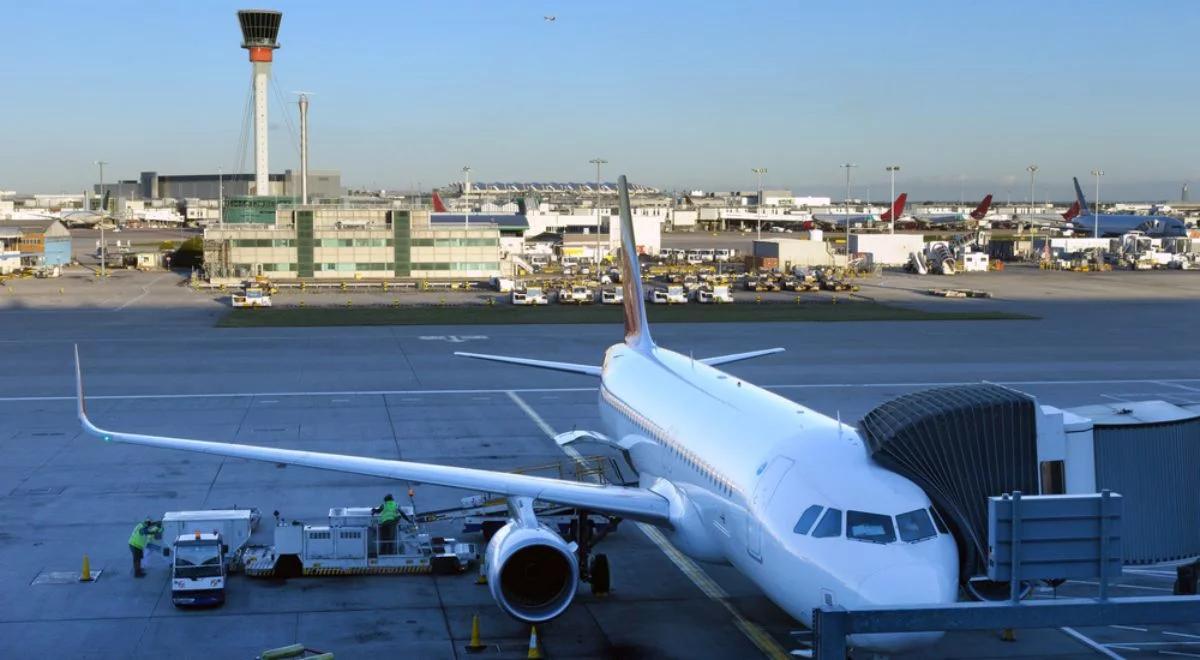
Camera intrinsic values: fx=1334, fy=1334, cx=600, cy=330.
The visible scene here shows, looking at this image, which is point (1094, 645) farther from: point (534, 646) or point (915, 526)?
point (534, 646)

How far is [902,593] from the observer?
1888cm

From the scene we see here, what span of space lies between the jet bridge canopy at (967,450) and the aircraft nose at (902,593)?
5.08 feet

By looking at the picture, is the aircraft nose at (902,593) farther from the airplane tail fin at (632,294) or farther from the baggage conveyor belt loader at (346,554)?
the airplane tail fin at (632,294)

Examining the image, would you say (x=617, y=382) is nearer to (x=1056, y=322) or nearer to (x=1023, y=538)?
(x=1023, y=538)

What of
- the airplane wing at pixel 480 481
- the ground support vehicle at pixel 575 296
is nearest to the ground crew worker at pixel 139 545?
the airplane wing at pixel 480 481

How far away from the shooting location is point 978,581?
66.7 ft

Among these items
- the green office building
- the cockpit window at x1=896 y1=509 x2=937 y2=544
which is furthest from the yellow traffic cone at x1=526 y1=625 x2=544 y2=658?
the green office building

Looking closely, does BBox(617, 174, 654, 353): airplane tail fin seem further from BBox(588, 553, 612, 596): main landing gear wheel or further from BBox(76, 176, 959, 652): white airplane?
BBox(588, 553, 612, 596): main landing gear wheel

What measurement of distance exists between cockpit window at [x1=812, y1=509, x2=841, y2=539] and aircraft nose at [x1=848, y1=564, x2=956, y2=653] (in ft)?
3.72

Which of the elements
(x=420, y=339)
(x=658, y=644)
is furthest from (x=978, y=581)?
(x=420, y=339)

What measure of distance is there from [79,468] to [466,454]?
11.9 meters

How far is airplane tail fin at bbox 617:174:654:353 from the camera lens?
39.6 metres

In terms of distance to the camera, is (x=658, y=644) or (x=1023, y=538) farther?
(x=658, y=644)

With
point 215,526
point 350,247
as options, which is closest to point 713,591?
point 215,526
